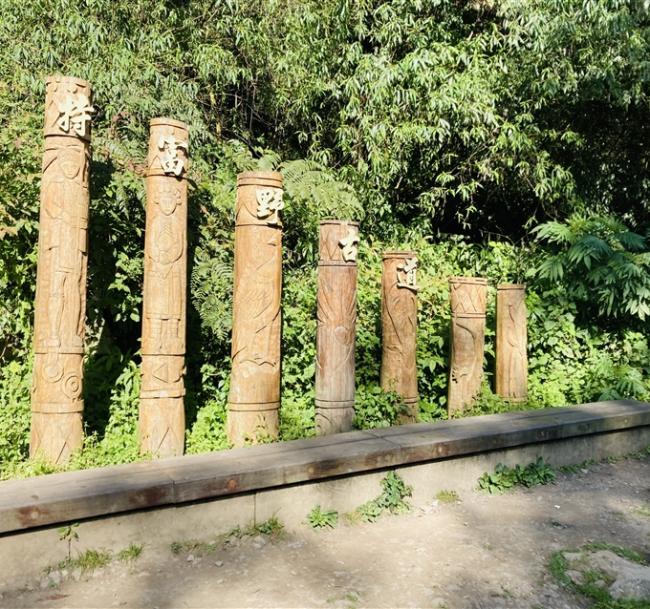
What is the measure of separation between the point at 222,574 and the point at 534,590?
1.48 metres

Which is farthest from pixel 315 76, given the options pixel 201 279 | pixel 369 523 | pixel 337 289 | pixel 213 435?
pixel 369 523

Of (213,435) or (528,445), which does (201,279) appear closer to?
(213,435)

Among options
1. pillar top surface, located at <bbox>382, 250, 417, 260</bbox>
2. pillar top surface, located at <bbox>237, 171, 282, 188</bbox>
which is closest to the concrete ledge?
pillar top surface, located at <bbox>382, 250, 417, 260</bbox>

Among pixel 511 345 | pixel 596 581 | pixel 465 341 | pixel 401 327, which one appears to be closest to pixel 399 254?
pixel 401 327

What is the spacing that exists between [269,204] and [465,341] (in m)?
2.16

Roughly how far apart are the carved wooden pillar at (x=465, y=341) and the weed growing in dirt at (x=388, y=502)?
1.49m

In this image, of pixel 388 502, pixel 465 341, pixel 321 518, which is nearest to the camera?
pixel 321 518

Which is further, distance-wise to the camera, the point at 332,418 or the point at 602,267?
the point at 602,267

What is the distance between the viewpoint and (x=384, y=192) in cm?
789

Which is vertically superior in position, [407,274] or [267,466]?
[407,274]

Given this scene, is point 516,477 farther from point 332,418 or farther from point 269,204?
point 269,204

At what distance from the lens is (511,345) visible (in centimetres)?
547

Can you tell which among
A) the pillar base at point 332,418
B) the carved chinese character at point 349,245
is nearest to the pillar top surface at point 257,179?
the carved chinese character at point 349,245

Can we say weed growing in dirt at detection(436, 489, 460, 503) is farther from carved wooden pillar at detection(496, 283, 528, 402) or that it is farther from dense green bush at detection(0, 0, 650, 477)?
carved wooden pillar at detection(496, 283, 528, 402)
